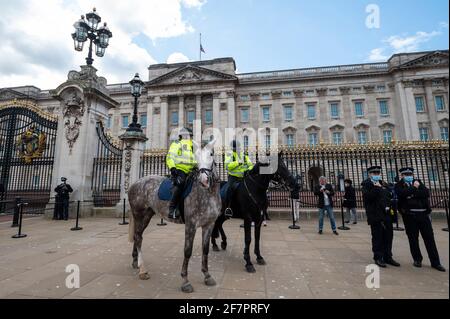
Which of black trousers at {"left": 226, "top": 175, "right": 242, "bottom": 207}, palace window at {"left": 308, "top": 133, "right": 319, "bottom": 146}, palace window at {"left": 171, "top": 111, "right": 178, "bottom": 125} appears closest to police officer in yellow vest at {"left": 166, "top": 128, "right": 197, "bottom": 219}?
Answer: black trousers at {"left": 226, "top": 175, "right": 242, "bottom": 207}

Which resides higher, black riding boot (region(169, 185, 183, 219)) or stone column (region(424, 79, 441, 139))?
stone column (region(424, 79, 441, 139))

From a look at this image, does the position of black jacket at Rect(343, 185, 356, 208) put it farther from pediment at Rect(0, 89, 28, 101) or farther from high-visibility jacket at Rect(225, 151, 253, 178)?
pediment at Rect(0, 89, 28, 101)

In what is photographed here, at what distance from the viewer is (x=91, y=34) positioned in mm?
11406

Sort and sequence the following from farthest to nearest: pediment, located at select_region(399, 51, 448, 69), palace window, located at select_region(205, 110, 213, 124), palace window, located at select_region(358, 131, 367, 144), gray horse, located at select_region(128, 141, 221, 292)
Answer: palace window, located at select_region(205, 110, 213, 124) < palace window, located at select_region(358, 131, 367, 144) < pediment, located at select_region(399, 51, 448, 69) < gray horse, located at select_region(128, 141, 221, 292)

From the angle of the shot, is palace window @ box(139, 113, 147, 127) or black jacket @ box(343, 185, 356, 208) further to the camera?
palace window @ box(139, 113, 147, 127)

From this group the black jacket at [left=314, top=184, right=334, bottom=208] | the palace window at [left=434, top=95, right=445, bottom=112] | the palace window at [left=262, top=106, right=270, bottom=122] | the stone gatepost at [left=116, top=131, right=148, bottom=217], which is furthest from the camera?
the palace window at [left=262, top=106, right=270, bottom=122]

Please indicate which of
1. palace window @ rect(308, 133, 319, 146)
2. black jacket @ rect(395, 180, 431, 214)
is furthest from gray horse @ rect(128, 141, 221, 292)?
palace window @ rect(308, 133, 319, 146)

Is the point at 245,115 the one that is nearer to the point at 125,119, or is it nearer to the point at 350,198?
the point at 125,119

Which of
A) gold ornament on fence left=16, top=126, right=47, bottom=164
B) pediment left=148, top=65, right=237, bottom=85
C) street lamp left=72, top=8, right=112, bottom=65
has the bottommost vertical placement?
gold ornament on fence left=16, top=126, right=47, bottom=164

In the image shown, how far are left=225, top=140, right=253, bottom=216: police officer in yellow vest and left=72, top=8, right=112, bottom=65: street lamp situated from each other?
9553mm

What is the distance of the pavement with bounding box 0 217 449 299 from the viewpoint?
3.58 m

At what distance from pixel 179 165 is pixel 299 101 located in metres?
43.4
